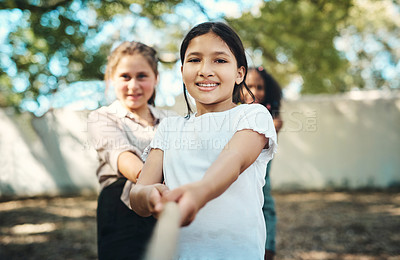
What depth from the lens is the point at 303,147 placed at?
8445 millimetres

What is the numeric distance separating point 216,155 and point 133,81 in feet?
2.91

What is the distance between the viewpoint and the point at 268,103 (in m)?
2.60

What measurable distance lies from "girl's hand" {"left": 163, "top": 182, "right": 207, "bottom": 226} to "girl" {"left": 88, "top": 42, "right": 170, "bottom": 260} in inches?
27.5

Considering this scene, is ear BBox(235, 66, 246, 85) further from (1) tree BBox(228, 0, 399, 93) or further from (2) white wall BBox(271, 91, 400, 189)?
(2) white wall BBox(271, 91, 400, 189)

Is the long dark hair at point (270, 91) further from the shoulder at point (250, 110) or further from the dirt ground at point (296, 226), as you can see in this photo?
the dirt ground at point (296, 226)

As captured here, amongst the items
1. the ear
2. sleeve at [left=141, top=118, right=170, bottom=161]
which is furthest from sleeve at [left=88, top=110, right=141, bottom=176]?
the ear

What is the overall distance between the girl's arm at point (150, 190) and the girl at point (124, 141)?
0.32 metres

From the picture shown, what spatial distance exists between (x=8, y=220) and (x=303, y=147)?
6.45 meters

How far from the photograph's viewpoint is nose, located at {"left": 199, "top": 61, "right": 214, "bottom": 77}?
127 centimetres

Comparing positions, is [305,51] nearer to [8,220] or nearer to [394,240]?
[394,240]

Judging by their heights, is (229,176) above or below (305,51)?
below

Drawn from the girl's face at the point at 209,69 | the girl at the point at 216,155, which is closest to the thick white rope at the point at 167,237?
the girl at the point at 216,155

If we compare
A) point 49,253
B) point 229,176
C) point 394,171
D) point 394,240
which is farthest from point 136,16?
point 394,171

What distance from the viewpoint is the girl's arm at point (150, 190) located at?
1.01 metres
